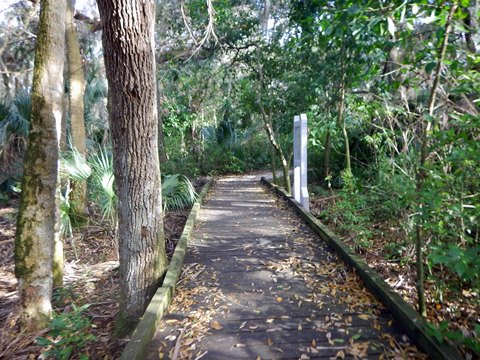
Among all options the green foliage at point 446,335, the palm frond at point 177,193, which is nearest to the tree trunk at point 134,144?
the green foliage at point 446,335

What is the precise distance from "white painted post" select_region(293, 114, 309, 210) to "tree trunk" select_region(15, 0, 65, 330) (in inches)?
185

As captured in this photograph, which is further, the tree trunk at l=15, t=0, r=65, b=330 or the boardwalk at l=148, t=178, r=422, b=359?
the tree trunk at l=15, t=0, r=65, b=330

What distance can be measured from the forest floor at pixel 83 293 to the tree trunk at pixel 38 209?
0.34 metres

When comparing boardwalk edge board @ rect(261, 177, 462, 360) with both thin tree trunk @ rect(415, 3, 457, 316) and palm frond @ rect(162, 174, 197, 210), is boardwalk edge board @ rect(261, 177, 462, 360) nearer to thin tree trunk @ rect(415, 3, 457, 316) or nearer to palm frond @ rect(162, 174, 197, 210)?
thin tree trunk @ rect(415, 3, 457, 316)

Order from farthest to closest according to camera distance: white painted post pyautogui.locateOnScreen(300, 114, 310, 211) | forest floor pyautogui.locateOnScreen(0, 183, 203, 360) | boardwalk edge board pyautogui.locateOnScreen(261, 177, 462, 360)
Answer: white painted post pyautogui.locateOnScreen(300, 114, 310, 211) → forest floor pyautogui.locateOnScreen(0, 183, 203, 360) → boardwalk edge board pyautogui.locateOnScreen(261, 177, 462, 360)

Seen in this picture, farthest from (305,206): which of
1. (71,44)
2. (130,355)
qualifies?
(71,44)

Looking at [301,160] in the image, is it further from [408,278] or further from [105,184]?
[105,184]

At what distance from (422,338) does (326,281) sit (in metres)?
1.41

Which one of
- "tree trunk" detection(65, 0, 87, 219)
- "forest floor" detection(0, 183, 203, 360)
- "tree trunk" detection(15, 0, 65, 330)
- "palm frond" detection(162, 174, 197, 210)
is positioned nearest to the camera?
"forest floor" detection(0, 183, 203, 360)

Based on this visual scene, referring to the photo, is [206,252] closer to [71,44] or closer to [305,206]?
[305,206]

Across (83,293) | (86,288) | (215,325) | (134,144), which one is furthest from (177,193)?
(215,325)

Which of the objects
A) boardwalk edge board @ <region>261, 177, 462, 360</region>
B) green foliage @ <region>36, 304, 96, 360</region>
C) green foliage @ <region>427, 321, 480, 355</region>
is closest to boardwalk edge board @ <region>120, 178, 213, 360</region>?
green foliage @ <region>36, 304, 96, 360</region>

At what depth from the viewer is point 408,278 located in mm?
4125

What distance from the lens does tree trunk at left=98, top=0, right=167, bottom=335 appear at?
3328 millimetres
